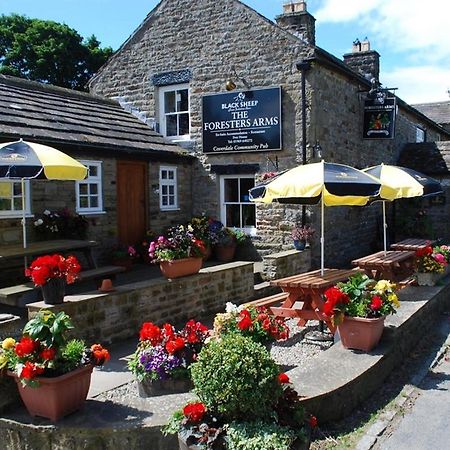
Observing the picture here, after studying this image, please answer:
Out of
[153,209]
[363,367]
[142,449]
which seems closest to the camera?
[142,449]

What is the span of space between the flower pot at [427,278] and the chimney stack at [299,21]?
6571 millimetres

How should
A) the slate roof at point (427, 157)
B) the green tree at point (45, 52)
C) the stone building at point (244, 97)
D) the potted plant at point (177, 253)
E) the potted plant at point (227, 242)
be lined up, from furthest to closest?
the green tree at point (45, 52)
the slate roof at point (427, 157)
the potted plant at point (227, 242)
the stone building at point (244, 97)
the potted plant at point (177, 253)

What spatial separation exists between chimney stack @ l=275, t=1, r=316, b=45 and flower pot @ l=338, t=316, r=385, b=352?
8.88 meters

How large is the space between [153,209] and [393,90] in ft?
24.0

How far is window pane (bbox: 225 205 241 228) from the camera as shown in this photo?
13781 mm

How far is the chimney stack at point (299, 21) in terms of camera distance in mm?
12828

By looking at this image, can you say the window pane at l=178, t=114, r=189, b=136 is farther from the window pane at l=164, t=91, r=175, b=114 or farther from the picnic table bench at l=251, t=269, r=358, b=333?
the picnic table bench at l=251, t=269, r=358, b=333

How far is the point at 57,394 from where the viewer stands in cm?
375

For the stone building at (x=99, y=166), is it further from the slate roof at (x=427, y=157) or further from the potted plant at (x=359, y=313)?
the slate roof at (x=427, y=157)

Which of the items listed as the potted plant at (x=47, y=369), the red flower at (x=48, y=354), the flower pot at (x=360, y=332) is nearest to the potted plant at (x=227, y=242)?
the flower pot at (x=360, y=332)

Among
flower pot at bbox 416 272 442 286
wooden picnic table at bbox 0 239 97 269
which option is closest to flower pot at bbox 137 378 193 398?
wooden picnic table at bbox 0 239 97 269

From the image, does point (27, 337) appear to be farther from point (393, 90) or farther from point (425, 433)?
point (393, 90)

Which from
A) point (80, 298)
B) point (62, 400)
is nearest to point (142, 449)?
point (62, 400)

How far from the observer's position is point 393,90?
14.2 meters
